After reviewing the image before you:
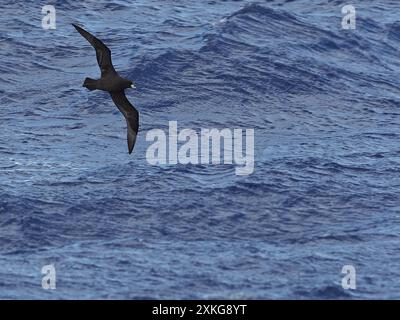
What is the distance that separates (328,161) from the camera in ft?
116

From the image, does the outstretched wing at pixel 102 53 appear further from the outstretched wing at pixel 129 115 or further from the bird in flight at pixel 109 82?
the outstretched wing at pixel 129 115

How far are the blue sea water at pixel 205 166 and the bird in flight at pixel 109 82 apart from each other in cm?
230

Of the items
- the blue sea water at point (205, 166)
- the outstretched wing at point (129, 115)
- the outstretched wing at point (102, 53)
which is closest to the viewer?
the outstretched wing at point (102, 53)

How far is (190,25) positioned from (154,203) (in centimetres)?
1254

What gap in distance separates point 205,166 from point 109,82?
19.2 feet

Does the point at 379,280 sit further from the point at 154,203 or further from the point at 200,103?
the point at 200,103

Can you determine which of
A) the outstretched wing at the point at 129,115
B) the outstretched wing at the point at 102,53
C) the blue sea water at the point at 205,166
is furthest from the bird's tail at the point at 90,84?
the blue sea water at the point at 205,166

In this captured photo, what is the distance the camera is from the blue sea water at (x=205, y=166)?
29266 millimetres

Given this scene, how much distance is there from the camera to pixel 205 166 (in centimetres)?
3475

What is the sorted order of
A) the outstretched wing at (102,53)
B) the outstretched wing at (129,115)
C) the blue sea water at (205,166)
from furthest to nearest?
the outstretched wing at (129,115) → the blue sea water at (205,166) → the outstretched wing at (102,53)

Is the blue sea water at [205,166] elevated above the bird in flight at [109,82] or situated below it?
below

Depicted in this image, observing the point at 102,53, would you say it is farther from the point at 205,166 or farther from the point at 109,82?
the point at 205,166

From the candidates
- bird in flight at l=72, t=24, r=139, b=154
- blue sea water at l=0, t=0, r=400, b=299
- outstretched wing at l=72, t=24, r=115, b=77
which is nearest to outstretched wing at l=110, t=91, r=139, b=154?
bird in flight at l=72, t=24, r=139, b=154
